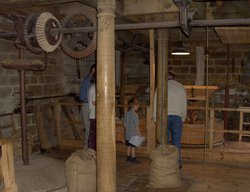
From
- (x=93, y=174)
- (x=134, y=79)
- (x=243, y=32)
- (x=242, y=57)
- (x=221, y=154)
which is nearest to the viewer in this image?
(x=93, y=174)

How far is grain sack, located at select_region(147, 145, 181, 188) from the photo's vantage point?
522 cm

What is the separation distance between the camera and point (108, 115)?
3393 millimetres

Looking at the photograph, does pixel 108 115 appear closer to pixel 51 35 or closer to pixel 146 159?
pixel 51 35

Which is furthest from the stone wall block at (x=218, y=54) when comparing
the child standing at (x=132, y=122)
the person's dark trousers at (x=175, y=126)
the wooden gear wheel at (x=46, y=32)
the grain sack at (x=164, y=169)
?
the wooden gear wheel at (x=46, y=32)

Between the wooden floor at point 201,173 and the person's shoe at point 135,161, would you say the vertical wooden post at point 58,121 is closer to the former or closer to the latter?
the wooden floor at point 201,173

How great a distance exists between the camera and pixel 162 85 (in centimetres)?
559

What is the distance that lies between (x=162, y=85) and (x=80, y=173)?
1.92m

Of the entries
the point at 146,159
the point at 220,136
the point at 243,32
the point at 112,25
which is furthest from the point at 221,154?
the point at 112,25

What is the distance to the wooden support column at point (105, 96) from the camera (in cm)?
330

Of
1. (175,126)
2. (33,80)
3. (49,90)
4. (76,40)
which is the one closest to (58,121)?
(49,90)

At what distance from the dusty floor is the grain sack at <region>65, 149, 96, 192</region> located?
13 centimetres

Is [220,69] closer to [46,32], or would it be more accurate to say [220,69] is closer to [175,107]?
[175,107]

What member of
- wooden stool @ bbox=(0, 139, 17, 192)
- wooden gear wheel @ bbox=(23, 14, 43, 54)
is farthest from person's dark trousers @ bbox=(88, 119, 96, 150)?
wooden stool @ bbox=(0, 139, 17, 192)

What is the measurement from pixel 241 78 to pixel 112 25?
8.34 meters
